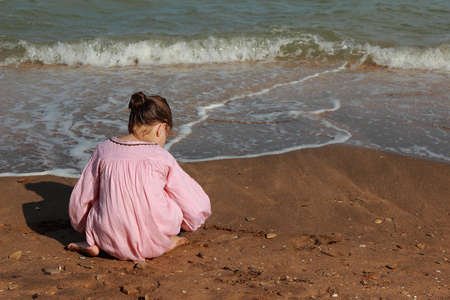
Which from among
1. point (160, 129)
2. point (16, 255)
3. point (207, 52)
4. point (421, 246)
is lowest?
point (421, 246)

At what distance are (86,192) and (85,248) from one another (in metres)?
0.34

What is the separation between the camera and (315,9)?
1378cm

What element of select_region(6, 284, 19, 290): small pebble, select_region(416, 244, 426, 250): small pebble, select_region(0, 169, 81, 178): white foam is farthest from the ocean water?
select_region(6, 284, 19, 290): small pebble

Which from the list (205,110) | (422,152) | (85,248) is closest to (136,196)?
(85,248)

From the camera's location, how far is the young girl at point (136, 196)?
131 inches

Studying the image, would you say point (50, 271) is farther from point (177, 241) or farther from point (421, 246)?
point (421, 246)

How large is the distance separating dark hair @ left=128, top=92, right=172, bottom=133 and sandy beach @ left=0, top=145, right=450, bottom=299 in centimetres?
85

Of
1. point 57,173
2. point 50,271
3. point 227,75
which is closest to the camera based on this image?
point 50,271

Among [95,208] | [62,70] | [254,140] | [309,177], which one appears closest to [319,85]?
[254,140]

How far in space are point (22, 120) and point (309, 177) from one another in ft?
11.5

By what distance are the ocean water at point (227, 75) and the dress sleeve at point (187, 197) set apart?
159cm

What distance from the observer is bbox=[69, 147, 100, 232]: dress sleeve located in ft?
11.2

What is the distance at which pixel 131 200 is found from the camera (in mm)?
3316

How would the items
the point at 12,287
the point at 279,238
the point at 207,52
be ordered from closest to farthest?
the point at 12,287 → the point at 279,238 → the point at 207,52
